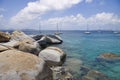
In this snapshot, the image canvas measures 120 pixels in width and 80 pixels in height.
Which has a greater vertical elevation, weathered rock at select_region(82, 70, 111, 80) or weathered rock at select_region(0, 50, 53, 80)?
weathered rock at select_region(0, 50, 53, 80)

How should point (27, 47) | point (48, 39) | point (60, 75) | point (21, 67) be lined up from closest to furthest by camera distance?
point (21, 67) → point (60, 75) → point (27, 47) → point (48, 39)

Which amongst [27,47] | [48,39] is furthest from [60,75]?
[48,39]

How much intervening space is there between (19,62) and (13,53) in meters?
0.69

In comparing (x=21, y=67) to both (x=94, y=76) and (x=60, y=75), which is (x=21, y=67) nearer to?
(x=60, y=75)

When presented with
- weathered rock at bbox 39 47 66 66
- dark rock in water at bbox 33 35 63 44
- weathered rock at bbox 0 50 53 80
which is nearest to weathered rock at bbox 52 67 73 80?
weathered rock at bbox 39 47 66 66

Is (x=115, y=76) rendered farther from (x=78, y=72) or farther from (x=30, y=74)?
(x=30, y=74)

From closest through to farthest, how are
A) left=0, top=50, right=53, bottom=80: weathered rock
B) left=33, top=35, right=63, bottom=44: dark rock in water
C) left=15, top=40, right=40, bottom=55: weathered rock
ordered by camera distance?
left=0, top=50, right=53, bottom=80: weathered rock → left=15, top=40, right=40, bottom=55: weathered rock → left=33, top=35, right=63, bottom=44: dark rock in water

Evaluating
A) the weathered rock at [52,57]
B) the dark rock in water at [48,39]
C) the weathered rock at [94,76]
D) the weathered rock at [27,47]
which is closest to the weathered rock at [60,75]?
the weathered rock at [94,76]

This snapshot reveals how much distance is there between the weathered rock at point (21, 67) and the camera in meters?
6.34

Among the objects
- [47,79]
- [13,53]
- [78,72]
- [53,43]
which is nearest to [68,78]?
[78,72]

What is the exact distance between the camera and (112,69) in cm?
1550

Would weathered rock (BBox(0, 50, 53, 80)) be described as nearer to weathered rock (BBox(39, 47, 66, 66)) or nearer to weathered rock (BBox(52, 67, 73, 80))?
weathered rock (BBox(52, 67, 73, 80))

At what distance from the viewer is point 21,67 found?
21.4 ft

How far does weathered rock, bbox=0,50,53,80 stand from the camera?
20.8 feet
